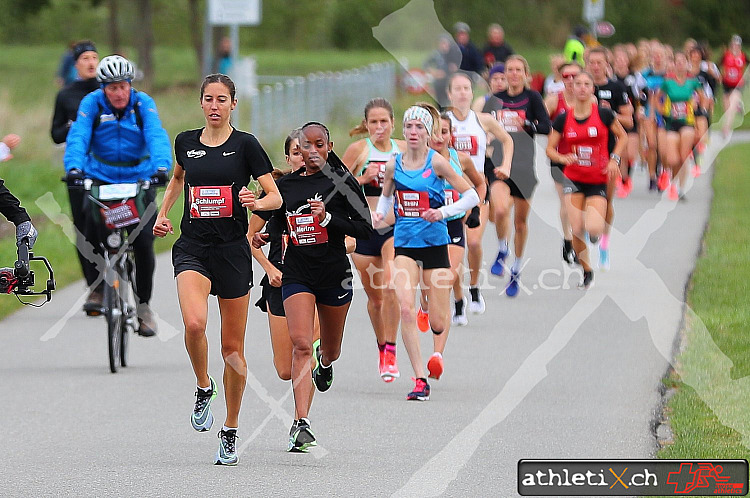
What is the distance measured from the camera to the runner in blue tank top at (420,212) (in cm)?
952

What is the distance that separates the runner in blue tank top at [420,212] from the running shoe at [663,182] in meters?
13.5

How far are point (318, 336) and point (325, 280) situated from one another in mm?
988

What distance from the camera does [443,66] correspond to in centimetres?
3166

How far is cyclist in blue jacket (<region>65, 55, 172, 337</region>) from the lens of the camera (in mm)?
10430

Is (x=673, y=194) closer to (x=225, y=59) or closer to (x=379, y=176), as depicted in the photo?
(x=379, y=176)

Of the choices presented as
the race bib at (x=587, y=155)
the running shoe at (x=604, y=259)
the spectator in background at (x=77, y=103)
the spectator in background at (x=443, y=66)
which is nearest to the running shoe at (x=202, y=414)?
the spectator in background at (x=77, y=103)

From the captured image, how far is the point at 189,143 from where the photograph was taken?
7.68 metres

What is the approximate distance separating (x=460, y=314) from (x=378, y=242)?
7.46ft

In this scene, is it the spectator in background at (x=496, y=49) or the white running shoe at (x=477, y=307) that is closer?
the white running shoe at (x=477, y=307)

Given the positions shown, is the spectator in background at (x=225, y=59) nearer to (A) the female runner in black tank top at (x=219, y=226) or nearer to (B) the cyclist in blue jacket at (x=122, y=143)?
(B) the cyclist in blue jacket at (x=122, y=143)

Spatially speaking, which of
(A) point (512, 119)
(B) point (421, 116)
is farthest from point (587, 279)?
(B) point (421, 116)

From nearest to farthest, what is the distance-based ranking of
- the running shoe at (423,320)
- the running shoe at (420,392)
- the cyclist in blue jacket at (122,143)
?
the running shoe at (420,392) → the cyclist in blue jacket at (122,143) → the running shoe at (423,320)

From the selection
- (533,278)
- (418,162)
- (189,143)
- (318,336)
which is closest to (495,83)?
(533,278)

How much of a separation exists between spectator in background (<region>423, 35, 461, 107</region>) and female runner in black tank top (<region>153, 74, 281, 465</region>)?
74.3 ft
